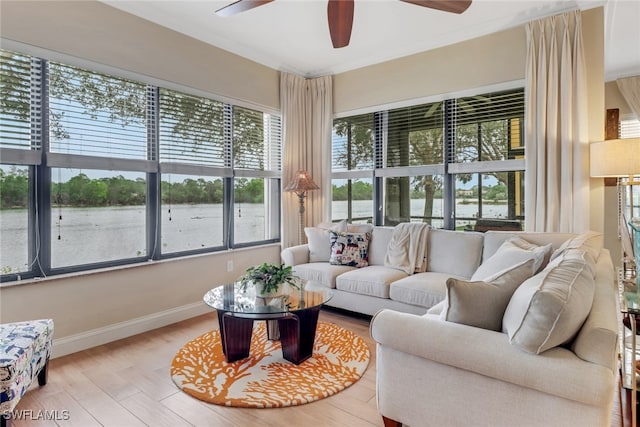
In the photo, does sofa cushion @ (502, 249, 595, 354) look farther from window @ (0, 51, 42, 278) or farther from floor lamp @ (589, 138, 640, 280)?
window @ (0, 51, 42, 278)

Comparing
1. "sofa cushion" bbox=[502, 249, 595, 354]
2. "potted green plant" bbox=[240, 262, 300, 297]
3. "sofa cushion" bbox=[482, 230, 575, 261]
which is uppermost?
"sofa cushion" bbox=[482, 230, 575, 261]

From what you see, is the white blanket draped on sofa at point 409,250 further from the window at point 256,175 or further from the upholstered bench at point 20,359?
the upholstered bench at point 20,359

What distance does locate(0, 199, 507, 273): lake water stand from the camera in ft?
8.52

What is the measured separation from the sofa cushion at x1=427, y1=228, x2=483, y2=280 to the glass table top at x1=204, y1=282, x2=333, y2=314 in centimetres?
126

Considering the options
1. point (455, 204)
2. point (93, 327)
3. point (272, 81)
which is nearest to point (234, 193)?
point (272, 81)

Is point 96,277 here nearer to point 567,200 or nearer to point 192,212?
point 192,212

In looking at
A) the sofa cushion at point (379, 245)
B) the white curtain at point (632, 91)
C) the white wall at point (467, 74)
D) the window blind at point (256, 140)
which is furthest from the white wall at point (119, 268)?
the white curtain at point (632, 91)

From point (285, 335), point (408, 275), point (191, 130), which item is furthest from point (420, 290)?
point (191, 130)

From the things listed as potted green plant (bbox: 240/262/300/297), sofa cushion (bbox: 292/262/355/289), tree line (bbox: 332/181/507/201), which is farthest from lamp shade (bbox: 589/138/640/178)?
potted green plant (bbox: 240/262/300/297)

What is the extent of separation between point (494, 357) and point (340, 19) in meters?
2.23

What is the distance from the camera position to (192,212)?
12.2 ft

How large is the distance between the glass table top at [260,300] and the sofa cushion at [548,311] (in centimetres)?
136

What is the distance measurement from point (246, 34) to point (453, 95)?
228 cm

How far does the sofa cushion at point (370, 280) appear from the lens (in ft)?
10.4
